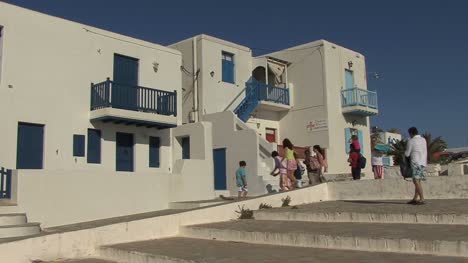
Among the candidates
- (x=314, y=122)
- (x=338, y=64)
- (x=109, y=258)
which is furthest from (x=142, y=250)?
(x=338, y=64)

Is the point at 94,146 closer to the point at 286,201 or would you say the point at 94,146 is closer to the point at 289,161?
the point at 289,161

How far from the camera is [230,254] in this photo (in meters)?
7.19

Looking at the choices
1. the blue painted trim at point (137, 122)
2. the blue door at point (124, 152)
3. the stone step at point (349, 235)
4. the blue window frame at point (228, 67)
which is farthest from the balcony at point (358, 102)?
the stone step at point (349, 235)

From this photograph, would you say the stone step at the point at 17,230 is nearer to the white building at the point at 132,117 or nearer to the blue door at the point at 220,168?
the white building at the point at 132,117

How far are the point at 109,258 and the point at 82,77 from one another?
991 centimetres

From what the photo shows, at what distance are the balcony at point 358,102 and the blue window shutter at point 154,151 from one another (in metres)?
11.3

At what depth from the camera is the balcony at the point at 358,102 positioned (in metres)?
26.1

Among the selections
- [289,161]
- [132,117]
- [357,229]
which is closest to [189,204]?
[289,161]

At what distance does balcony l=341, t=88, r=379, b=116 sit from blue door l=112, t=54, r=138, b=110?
480 inches

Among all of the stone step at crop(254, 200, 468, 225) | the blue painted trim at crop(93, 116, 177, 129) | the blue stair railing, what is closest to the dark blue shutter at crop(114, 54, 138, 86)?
the blue painted trim at crop(93, 116, 177, 129)

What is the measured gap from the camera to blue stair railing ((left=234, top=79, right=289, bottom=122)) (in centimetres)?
2355

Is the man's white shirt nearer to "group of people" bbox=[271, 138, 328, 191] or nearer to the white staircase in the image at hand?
"group of people" bbox=[271, 138, 328, 191]

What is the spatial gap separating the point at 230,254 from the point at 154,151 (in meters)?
12.3

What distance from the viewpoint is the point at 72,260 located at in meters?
8.19
